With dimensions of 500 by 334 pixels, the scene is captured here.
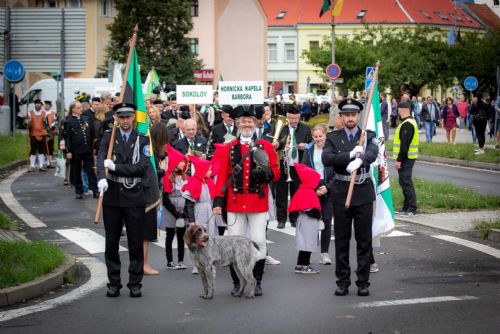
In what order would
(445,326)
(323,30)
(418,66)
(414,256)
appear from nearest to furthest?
(445,326) → (414,256) → (418,66) → (323,30)

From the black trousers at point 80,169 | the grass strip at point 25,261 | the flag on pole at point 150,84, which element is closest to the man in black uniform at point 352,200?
the grass strip at point 25,261

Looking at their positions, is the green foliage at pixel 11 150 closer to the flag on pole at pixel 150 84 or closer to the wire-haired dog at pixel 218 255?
the flag on pole at pixel 150 84

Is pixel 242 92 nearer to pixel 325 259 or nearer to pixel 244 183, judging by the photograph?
pixel 325 259

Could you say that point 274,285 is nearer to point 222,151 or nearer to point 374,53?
point 222,151

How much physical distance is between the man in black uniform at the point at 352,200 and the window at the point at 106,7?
72.2m

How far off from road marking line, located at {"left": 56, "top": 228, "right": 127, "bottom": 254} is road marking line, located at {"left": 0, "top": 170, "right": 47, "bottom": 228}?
3.09 feet

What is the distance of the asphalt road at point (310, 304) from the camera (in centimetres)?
866

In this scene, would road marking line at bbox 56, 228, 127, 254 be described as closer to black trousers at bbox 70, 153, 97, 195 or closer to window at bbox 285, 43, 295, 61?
black trousers at bbox 70, 153, 97, 195

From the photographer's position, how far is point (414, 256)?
12.9m

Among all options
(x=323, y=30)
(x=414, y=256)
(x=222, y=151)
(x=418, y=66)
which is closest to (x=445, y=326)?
(x=222, y=151)

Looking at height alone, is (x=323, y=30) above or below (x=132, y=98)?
above

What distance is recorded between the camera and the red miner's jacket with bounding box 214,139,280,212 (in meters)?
10.5

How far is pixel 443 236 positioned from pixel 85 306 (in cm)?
666

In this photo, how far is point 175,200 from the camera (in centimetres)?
1210
